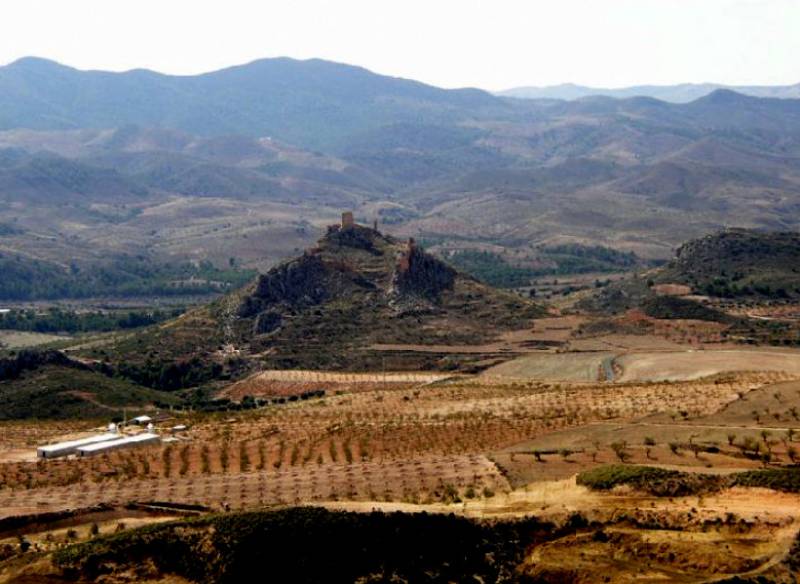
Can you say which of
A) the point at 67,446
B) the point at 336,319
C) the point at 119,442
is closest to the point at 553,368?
the point at 336,319

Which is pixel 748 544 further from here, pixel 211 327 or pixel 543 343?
pixel 211 327

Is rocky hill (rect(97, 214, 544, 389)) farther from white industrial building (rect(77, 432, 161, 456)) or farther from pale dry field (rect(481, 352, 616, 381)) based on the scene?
white industrial building (rect(77, 432, 161, 456))

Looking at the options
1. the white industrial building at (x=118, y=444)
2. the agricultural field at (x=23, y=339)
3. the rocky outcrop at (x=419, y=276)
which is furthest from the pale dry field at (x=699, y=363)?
the agricultural field at (x=23, y=339)

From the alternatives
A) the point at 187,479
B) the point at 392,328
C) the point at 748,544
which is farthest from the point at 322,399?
the point at 748,544

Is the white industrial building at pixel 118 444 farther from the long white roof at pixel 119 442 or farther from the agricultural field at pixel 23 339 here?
the agricultural field at pixel 23 339

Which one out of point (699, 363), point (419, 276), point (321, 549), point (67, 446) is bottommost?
point (699, 363)

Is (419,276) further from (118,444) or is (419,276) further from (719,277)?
(118,444)
